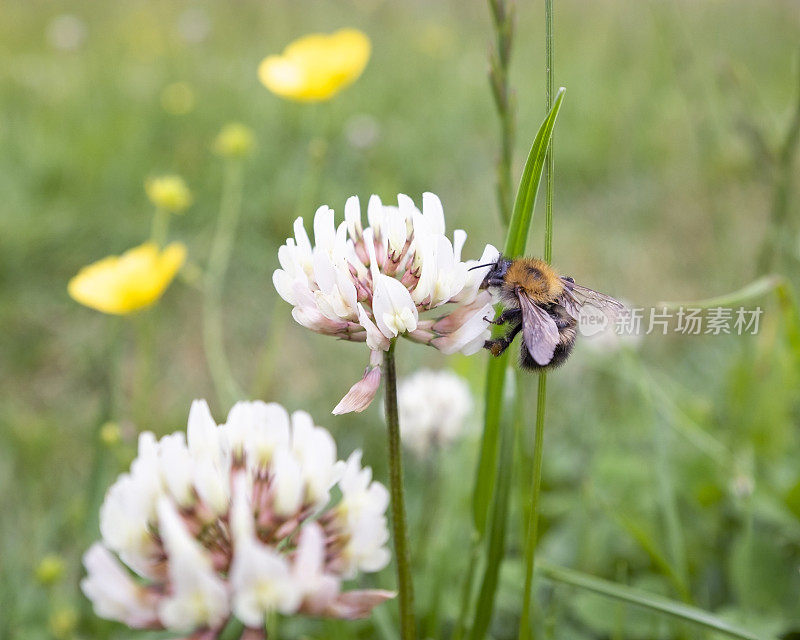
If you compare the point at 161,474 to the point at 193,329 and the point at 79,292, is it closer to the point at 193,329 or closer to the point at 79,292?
the point at 79,292

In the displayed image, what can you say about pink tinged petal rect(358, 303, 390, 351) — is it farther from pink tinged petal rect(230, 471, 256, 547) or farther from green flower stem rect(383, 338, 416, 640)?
pink tinged petal rect(230, 471, 256, 547)

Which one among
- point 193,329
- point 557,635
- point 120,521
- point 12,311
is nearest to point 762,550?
point 557,635

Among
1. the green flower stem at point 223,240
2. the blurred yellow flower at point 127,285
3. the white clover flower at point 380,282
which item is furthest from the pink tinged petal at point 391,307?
the green flower stem at point 223,240

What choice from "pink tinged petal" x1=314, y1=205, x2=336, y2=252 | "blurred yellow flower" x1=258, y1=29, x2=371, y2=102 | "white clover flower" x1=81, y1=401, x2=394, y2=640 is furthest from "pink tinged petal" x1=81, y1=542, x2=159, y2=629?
"blurred yellow flower" x1=258, y1=29, x2=371, y2=102

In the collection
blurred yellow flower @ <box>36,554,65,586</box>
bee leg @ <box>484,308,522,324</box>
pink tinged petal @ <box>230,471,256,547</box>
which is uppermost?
bee leg @ <box>484,308,522,324</box>

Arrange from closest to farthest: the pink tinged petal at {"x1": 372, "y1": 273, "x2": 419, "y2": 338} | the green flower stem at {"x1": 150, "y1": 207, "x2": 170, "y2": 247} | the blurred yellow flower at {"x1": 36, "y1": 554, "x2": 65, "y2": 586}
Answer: the pink tinged petal at {"x1": 372, "y1": 273, "x2": 419, "y2": 338}
the blurred yellow flower at {"x1": 36, "y1": 554, "x2": 65, "y2": 586}
the green flower stem at {"x1": 150, "y1": 207, "x2": 170, "y2": 247}

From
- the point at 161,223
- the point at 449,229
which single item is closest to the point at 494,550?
the point at 161,223
